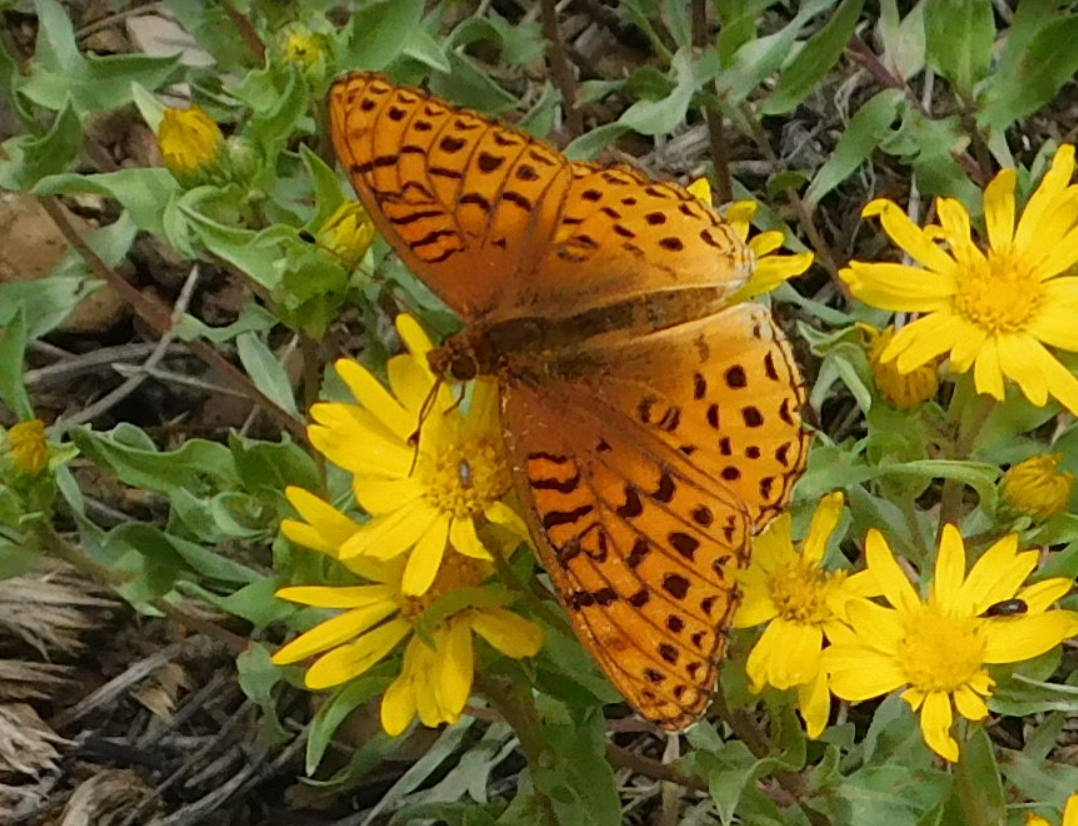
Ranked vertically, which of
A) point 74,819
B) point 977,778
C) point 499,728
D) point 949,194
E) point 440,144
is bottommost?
point 74,819

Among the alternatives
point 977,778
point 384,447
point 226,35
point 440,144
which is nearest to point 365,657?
point 384,447

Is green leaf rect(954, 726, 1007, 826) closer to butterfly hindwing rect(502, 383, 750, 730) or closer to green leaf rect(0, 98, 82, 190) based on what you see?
butterfly hindwing rect(502, 383, 750, 730)

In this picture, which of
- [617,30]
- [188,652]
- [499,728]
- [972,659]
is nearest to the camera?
[972,659]

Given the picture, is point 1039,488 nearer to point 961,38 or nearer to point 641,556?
point 641,556

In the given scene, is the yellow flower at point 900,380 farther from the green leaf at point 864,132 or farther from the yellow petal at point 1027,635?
the green leaf at point 864,132

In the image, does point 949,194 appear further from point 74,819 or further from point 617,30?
point 74,819

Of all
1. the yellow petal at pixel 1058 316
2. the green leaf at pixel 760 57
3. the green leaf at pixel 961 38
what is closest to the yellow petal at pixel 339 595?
the yellow petal at pixel 1058 316

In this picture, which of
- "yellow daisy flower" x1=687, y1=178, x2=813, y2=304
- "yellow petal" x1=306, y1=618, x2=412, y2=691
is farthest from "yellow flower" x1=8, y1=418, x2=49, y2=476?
"yellow daisy flower" x1=687, y1=178, x2=813, y2=304
